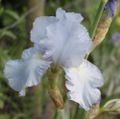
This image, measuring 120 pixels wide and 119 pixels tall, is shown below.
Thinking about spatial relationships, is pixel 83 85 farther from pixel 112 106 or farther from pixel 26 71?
pixel 112 106

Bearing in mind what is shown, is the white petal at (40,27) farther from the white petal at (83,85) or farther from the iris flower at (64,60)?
the white petal at (83,85)

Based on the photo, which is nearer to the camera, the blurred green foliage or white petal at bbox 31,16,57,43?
white petal at bbox 31,16,57,43

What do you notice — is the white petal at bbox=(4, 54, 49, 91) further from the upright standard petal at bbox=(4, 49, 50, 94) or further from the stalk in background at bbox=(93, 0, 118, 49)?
the stalk in background at bbox=(93, 0, 118, 49)

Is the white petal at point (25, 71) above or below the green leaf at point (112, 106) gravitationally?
above

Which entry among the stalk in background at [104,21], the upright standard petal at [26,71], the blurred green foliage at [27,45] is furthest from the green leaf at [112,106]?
the blurred green foliage at [27,45]

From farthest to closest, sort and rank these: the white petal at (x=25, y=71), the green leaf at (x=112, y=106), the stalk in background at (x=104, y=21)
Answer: the green leaf at (x=112, y=106), the stalk in background at (x=104, y=21), the white petal at (x=25, y=71)

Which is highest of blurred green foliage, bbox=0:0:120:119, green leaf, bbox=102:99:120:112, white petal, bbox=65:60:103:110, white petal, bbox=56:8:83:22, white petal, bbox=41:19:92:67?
white petal, bbox=56:8:83:22

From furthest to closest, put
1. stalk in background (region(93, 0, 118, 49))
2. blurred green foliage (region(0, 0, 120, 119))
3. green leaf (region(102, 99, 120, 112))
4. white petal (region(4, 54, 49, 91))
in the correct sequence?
A: blurred green foliage (region(0, 0, 120, 119)), green leaf (region(102, 99, 120, 112)), stalk in background (region(93, 0, 118, 49)), white petal (region(4, 54, 49, 91))

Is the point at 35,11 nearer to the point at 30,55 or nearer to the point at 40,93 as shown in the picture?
the point at 40,93

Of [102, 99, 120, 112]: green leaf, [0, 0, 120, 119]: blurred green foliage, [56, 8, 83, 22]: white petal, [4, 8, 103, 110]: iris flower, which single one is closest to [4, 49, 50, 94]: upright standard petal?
[4, 8, 103, 110]: iris flower
